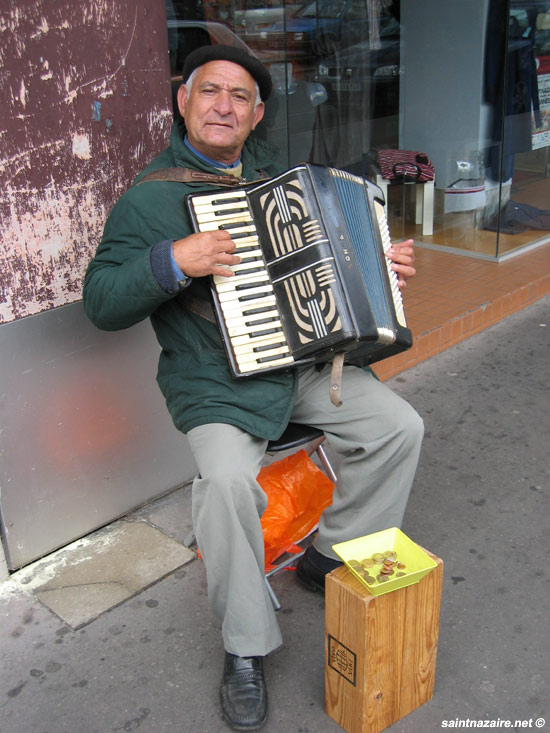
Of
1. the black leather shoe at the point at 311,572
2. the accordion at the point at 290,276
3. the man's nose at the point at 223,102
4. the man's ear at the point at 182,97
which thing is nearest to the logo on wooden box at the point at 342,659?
the black leather shoe at the point at 311,572

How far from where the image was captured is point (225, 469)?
82.0 inches

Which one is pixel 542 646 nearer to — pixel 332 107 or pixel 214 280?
pixel 214 280

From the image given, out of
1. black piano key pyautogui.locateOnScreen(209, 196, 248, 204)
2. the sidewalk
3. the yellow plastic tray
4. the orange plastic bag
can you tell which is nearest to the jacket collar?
black piano key pyautogui.locateOnScreen(209, 196, 248, 204)

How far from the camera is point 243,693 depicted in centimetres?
208

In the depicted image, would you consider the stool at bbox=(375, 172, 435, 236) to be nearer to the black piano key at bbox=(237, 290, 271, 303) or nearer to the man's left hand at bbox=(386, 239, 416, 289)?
the man's left hand at bbox=(386, 239, 416, 289)

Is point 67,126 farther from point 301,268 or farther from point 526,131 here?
point 526,131

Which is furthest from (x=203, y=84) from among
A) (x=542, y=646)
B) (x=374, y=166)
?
(x=374, y=166)

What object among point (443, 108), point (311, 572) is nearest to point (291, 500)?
point (311, 572)

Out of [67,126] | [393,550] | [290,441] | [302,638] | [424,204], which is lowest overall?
[302,638]

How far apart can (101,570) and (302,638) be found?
2.48 feet

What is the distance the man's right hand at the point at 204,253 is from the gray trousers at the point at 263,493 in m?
0.45

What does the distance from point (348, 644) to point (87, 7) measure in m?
2.05

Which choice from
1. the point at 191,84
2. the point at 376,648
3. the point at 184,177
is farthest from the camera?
the point at 191,84

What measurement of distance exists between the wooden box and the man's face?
4.30 feet
